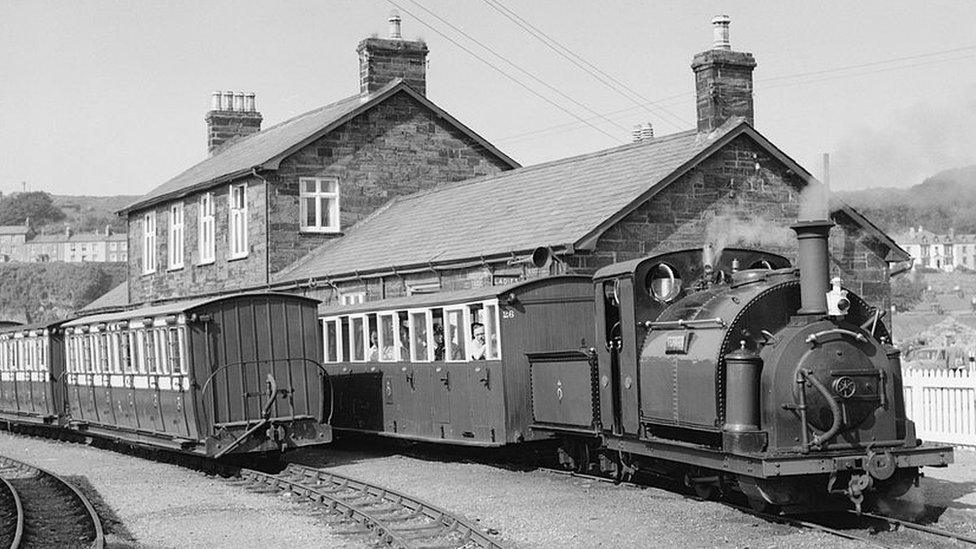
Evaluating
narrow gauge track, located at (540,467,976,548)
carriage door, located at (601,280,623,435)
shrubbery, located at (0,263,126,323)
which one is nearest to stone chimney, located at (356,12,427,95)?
carriage door, located at (601,280,623,435)

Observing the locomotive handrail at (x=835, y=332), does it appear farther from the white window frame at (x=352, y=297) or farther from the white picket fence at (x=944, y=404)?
the white window frame at (x=352, y=297)

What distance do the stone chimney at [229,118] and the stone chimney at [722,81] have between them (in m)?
21.8

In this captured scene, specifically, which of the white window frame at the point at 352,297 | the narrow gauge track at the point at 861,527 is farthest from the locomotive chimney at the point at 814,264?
the white window frame at the point at 352,297

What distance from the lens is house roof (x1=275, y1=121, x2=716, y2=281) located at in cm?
2114

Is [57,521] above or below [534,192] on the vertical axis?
below

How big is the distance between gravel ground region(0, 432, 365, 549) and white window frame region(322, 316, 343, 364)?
341 centimetres

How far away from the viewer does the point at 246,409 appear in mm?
17203

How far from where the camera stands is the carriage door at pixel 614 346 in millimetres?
12891

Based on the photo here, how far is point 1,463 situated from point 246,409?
A: 5.95m

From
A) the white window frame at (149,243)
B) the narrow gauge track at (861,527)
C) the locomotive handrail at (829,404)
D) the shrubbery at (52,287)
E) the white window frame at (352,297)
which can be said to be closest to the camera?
the narrow gauge track at (861,527)

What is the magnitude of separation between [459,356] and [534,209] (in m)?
6.62

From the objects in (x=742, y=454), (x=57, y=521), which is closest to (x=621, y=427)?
(x=742, y=454)

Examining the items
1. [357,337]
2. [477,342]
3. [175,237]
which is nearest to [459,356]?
[477,342]

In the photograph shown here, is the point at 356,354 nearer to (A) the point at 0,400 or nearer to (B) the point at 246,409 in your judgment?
(B) the point at 246,409
